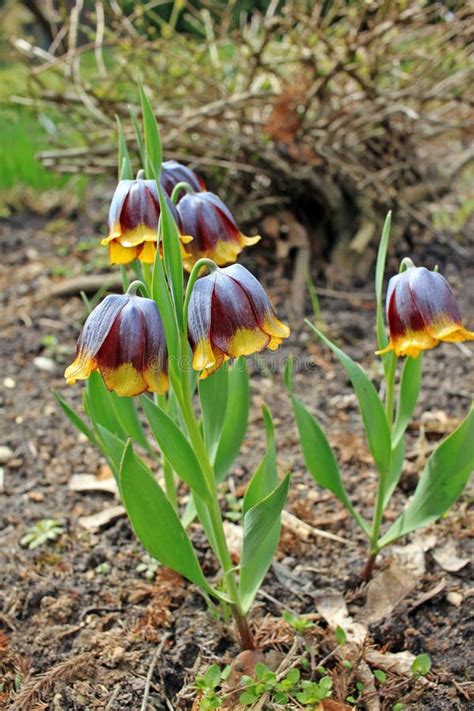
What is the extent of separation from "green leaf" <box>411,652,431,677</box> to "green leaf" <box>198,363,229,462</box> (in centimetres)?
47

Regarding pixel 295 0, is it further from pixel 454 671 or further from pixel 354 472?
pixel 454 671

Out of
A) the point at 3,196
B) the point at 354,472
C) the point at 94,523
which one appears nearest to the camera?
the point at 94,523

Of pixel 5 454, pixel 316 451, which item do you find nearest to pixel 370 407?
pixel 316 451

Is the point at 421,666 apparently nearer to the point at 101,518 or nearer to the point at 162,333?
the point at 162,333

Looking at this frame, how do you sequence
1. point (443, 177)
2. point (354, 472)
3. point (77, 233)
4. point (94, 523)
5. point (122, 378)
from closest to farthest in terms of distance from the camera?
point (122, 378) → point (94, 523) → point (354, 472) → point (443, 177) → point (77, 233)

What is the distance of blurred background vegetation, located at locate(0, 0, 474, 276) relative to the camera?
262 centimetres

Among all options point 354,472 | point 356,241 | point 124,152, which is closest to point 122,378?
point 124,152

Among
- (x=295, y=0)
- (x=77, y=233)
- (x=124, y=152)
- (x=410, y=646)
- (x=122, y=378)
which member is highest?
(x=295, y=0)

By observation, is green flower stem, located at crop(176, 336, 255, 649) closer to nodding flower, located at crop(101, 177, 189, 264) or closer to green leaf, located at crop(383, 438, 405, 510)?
nodding flower, located at crop(101, 177, 189, 264)

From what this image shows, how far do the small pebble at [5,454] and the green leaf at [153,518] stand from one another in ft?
3.14

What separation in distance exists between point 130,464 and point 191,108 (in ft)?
7.62

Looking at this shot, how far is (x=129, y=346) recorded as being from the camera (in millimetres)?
956

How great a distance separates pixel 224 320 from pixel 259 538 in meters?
0.37

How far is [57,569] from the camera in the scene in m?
1.49
